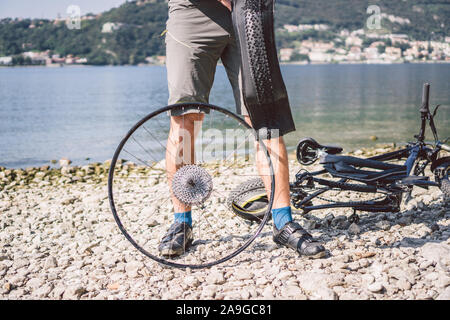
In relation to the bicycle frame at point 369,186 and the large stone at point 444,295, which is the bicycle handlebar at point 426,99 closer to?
the bicycle frame at point 369,186

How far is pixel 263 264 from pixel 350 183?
1114 mm

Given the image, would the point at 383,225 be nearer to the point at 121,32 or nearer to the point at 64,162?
the point at 64,162

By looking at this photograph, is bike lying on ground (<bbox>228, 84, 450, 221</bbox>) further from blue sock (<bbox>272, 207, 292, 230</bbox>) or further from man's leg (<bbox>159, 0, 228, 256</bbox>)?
man's leg (<bbox>159, 0, 228, 256</bbox>)

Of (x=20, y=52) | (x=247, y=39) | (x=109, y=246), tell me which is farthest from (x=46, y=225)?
(x=20, y=52)

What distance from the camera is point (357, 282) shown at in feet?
9.32

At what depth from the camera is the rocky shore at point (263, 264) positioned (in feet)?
9.20

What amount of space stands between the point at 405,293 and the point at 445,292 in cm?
22

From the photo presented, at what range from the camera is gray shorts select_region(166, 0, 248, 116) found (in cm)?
323

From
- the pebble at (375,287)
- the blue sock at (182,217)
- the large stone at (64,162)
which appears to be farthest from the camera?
the large stone at (64,162)

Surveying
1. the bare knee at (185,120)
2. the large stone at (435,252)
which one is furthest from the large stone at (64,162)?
the large stone at (435,252)

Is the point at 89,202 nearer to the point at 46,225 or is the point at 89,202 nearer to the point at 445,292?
the point at 46,225

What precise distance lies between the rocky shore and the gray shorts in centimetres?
115

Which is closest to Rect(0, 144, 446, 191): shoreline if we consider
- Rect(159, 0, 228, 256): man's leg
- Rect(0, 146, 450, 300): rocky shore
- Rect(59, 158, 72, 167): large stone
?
Rect(59, 158, 72, 167): large stone

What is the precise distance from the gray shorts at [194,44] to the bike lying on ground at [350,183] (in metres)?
0.87
